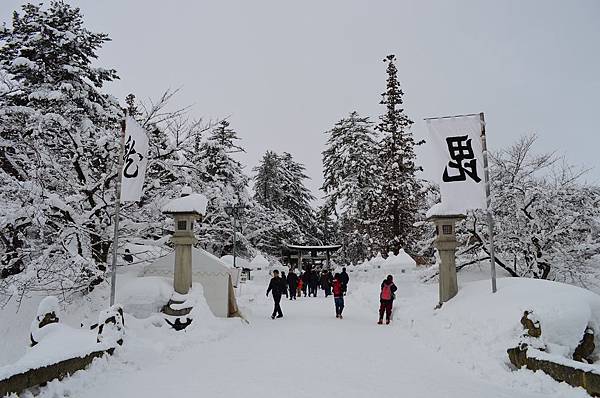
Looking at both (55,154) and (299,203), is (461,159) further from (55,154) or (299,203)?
(299,203)

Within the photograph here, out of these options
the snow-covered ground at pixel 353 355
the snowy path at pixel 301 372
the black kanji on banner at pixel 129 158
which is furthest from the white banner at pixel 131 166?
the snowy path at pixel 301 372

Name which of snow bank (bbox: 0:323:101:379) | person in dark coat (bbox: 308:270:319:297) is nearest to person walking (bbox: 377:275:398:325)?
snow bank (bbox: 0:323:101:379)

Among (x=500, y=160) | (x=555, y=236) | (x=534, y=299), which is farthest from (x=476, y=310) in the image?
(x=500, y=160)

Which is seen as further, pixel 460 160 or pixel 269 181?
pixel 269 181

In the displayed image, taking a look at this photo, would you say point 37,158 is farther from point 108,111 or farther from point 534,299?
point 534,299

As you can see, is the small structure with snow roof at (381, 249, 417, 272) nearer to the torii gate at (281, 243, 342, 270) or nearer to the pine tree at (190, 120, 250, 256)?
the pine tree at (190, 120, 250, 256)

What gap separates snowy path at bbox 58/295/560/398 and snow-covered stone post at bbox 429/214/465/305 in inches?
74.9

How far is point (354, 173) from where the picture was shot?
3984 centimetres

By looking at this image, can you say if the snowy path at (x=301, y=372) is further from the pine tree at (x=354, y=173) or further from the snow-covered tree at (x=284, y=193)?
the snow-covered tree at (x=284, y=193)

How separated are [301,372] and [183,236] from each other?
6958 millimetres

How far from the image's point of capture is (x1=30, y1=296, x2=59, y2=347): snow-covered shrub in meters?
7.23

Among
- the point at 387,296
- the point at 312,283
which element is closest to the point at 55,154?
the point at 387,296

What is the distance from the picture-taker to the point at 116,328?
856 centimetres

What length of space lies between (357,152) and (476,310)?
102 ft
